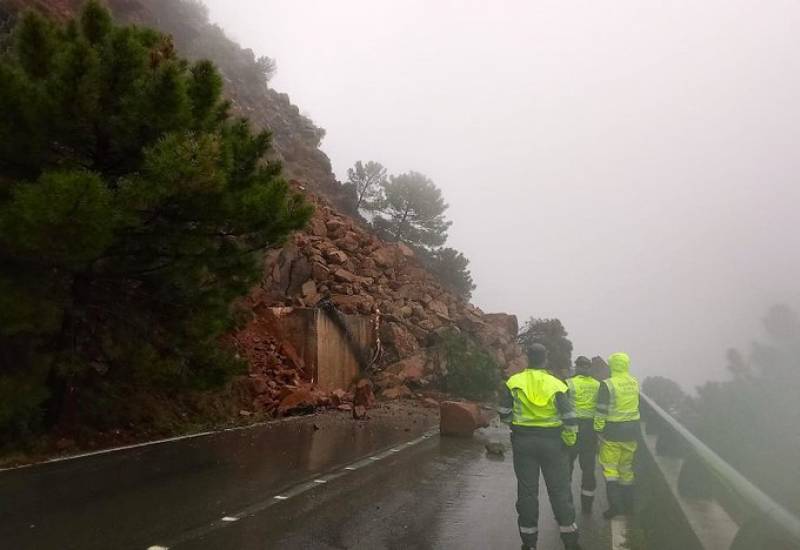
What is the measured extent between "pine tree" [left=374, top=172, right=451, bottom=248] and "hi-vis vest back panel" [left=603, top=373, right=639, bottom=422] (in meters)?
35.8

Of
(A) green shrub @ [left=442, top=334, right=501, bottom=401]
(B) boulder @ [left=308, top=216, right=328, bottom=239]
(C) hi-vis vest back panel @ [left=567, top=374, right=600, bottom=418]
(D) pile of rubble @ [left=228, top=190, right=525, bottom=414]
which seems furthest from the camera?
(B) boulder @ [left=308, top=216, right=328, bottom=239]

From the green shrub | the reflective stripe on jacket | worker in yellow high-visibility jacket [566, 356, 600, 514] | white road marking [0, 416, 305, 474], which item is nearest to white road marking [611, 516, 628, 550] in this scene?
worker in yellow high-visibility jacket [566, 356, 600, 514]

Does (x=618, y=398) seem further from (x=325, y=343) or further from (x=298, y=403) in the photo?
(x=325, y=343)

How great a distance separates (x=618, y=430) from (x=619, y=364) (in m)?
0.77

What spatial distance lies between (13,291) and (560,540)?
7.73 m

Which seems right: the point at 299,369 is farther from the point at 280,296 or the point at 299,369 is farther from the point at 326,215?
the point at 326,215

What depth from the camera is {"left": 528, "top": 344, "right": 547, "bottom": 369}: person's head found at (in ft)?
20.3

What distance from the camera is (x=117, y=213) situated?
9.12 metres

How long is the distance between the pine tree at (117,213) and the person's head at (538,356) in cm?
573

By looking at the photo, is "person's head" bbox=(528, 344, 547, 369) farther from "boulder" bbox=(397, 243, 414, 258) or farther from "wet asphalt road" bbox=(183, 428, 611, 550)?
"boulder" bbox=(397, 243, 414, 258)

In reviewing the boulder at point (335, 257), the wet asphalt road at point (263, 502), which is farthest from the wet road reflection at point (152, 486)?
the boulder at point (335, 257)

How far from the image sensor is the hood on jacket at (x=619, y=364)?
791 cm

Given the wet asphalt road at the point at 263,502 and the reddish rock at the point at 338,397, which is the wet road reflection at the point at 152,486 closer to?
the wet asphalt road at the point at 263,502

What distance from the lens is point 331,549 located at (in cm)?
566
